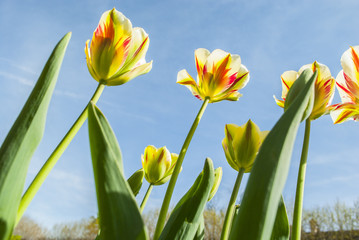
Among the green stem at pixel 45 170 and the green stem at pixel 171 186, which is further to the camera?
the green stem at pixel 171 186

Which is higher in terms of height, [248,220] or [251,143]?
[251,143]

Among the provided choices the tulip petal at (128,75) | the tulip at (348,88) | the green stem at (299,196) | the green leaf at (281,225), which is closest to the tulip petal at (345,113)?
the tulip at (348,88)

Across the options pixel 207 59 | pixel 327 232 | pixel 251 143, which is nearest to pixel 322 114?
pixel 251 143

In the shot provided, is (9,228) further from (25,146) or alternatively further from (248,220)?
(248,220)

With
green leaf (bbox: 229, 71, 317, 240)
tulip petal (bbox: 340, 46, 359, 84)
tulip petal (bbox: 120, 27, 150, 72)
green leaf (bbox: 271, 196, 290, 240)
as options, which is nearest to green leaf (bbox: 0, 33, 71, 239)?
tulip petal (bbox: 120, 27, 150, 72)

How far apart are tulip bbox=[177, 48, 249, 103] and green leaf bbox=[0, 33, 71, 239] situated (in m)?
0.33

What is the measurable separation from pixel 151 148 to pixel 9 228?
0.43m

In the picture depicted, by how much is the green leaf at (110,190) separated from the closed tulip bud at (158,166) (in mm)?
371

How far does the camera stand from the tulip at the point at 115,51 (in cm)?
57

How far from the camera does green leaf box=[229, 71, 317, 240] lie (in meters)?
0.39

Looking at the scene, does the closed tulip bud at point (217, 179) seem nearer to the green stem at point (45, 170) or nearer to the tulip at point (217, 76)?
the tulip at point (217, 76)

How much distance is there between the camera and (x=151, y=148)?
32.3 inches

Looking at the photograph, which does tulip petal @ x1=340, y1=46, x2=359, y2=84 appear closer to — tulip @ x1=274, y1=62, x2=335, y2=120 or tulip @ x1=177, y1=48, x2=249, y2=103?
tulip @ x1=274, y1=62, x2=335, y2=120

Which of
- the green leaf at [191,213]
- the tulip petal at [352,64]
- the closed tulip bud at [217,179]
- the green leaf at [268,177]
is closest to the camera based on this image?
the green leaf at [268,177]
